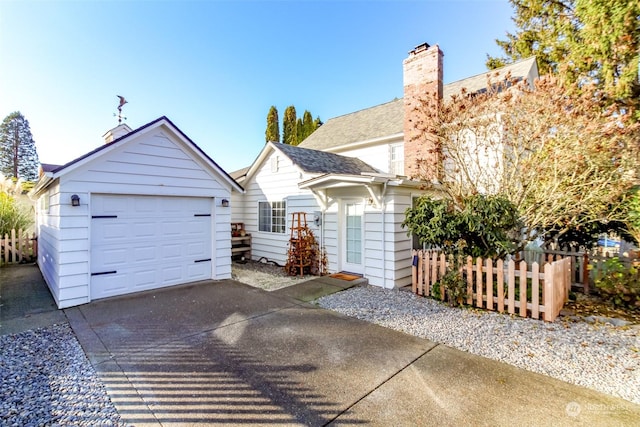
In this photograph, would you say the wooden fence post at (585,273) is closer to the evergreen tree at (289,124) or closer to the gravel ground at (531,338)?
the gravel ground at (531,338)

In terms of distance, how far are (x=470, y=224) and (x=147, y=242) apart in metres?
7.34

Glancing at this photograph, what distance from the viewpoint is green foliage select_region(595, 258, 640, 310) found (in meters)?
5.66

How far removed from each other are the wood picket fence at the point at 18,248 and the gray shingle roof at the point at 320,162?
33.4 feet

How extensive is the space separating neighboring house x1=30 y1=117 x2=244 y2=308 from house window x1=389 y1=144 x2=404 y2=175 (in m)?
6.61

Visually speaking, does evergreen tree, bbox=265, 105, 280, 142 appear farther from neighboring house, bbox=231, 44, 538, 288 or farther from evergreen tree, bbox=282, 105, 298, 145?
neighboring house, bbox=231, 44, 538, 288

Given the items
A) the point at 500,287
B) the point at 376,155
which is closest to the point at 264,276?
the point at 500,287

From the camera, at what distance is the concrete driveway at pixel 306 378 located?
269 centimetres

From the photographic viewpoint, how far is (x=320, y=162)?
34.7 feet

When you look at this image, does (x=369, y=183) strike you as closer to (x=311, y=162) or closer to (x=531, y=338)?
(x=311, y=162)

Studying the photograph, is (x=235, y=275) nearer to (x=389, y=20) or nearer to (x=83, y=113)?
(x=83, y=113)

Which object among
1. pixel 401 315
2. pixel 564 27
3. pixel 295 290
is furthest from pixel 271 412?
pixel 564 27

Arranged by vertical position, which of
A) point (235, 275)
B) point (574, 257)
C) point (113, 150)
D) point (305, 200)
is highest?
point (113, 150)

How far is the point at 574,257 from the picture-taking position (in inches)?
285

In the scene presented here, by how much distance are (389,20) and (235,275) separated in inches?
404
